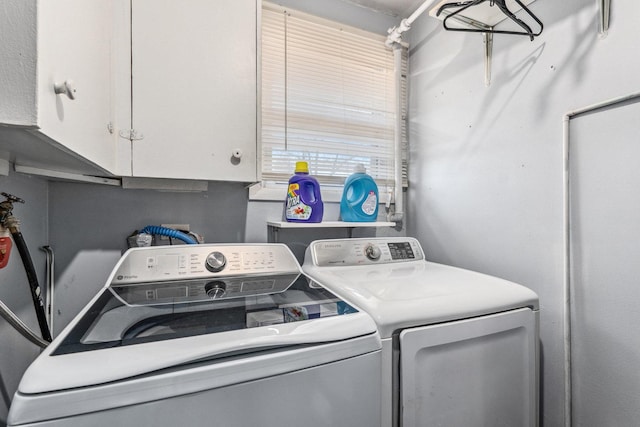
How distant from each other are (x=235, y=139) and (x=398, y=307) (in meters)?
1.01

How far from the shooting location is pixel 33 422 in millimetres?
528

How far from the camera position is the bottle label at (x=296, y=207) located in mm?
1620

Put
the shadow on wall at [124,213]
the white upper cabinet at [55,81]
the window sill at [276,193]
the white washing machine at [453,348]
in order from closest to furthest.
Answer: the white upper cabinet at [55,81]
the white washing machine at [453,348]
the shadow on wall at [124,213]
the window sill at [276,193]

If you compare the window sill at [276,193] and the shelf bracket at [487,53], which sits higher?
the shelf bracket at [487,53]

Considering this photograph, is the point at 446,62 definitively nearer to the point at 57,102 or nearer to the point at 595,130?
the point at 595,130

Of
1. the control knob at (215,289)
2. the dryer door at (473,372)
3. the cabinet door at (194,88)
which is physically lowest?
the dryer door at (473,372)

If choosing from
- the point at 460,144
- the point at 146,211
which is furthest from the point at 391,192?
the point at 146,211

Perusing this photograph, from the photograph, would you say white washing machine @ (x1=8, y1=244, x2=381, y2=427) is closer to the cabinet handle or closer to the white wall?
the cabinet handle

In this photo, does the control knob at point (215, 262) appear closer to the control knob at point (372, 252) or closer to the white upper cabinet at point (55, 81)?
the white upper cabinet at point (55, 81)

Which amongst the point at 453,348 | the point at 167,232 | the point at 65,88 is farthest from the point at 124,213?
the point at 453,348

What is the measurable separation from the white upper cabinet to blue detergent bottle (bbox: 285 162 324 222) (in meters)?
0.84

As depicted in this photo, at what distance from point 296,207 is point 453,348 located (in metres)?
0.99

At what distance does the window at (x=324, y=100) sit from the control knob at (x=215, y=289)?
2.25 ft

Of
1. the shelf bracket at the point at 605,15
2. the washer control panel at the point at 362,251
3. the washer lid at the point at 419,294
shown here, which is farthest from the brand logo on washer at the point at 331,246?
the shelf bracket at the point at 605,15
